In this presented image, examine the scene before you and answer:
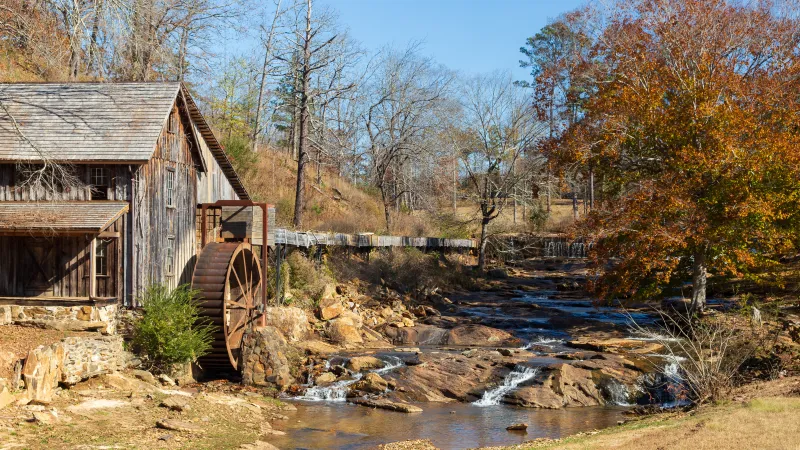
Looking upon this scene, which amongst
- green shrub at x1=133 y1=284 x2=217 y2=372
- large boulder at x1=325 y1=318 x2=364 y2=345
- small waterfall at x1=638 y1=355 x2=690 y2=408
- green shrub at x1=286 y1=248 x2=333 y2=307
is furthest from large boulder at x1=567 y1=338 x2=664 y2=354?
green shrub at x1=133 y1=284 x2=217 y2=372

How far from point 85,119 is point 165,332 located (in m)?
5.89

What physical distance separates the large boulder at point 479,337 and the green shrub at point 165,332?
30.5 feet

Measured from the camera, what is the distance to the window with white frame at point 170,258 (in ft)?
64.1

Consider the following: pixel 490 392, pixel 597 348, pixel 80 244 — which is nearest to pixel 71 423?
pixel 80 244

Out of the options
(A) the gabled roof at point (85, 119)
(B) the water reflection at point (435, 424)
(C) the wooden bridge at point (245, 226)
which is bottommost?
(B) the water reflection at point (435, 424)

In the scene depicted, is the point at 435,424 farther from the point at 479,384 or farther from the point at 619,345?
the point at 619,345

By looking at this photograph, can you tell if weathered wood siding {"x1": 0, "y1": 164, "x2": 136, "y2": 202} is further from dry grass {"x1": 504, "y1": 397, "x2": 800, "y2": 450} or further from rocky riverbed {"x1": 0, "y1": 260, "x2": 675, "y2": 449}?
dry grass {"x1": 504, "y1": 397, "x2": 800, "y2": 450}

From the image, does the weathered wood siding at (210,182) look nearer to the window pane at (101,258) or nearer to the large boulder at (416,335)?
the window pane at (101,258)

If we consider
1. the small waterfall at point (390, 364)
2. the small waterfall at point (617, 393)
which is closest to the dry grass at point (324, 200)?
the small waterfall at point (390, 364)

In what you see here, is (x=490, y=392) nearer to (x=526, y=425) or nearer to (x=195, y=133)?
(x=526, y=425)

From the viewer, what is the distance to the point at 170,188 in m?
19.9

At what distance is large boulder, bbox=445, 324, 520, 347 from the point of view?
79.7ft

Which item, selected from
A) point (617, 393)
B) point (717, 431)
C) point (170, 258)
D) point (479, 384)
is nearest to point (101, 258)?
point (170, 258)

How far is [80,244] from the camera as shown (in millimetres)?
17562
